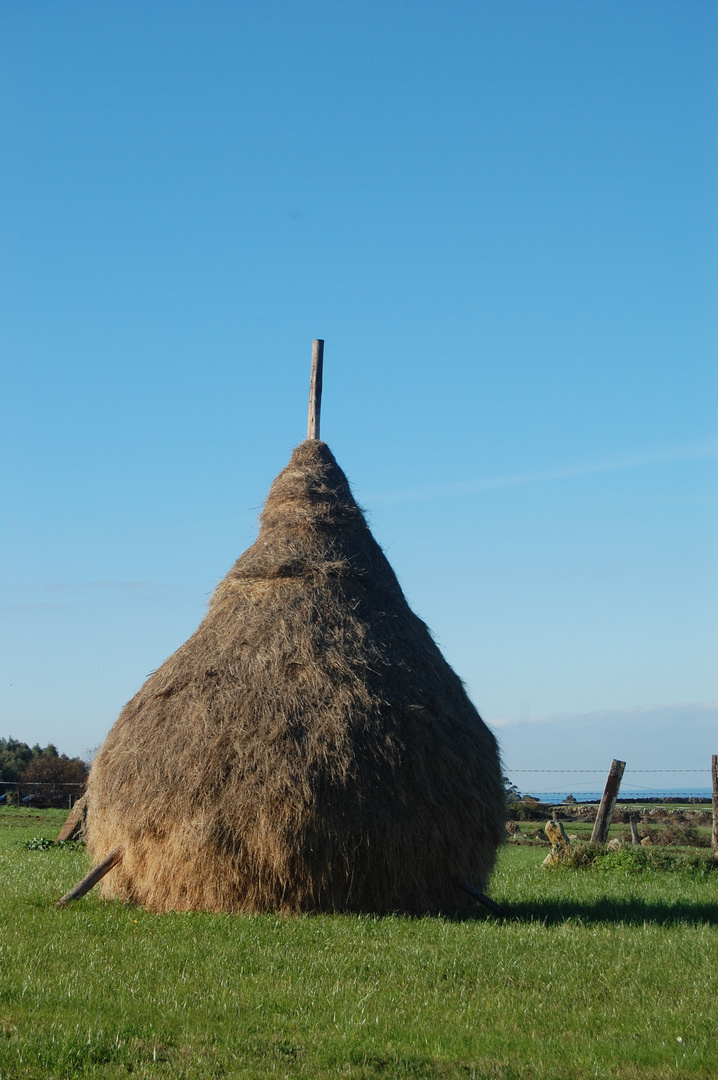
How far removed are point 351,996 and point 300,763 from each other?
339 cm

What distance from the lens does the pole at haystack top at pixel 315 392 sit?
48.9 ft

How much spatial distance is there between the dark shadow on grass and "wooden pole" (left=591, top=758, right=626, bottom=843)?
6.13 metres

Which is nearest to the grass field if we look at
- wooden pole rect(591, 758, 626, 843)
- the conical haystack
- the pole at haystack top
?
the conical haystack

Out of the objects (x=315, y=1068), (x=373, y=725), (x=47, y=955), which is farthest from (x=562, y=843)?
(x=315, y=1068)

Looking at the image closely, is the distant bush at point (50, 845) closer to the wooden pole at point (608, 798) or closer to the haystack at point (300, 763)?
the haystack at point (300, 763)

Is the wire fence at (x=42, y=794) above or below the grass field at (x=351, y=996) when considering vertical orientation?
below

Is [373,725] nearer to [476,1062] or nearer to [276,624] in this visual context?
[276,624]

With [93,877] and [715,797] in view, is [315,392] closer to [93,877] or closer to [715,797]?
[93,877]

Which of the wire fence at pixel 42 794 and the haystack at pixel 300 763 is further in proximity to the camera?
the wire fence at pixel 42 794

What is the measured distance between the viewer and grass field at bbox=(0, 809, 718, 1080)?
5871 mm

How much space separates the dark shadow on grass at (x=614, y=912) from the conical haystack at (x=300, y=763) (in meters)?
0.88

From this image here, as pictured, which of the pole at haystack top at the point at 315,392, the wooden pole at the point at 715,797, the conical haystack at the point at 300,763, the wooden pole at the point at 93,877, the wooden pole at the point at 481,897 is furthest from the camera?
the wooden pole at the point at 715,797

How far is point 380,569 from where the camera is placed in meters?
13.3

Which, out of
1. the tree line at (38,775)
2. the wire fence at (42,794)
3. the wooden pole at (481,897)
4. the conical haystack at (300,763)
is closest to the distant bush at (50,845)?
the conical haystack at (300,763)
